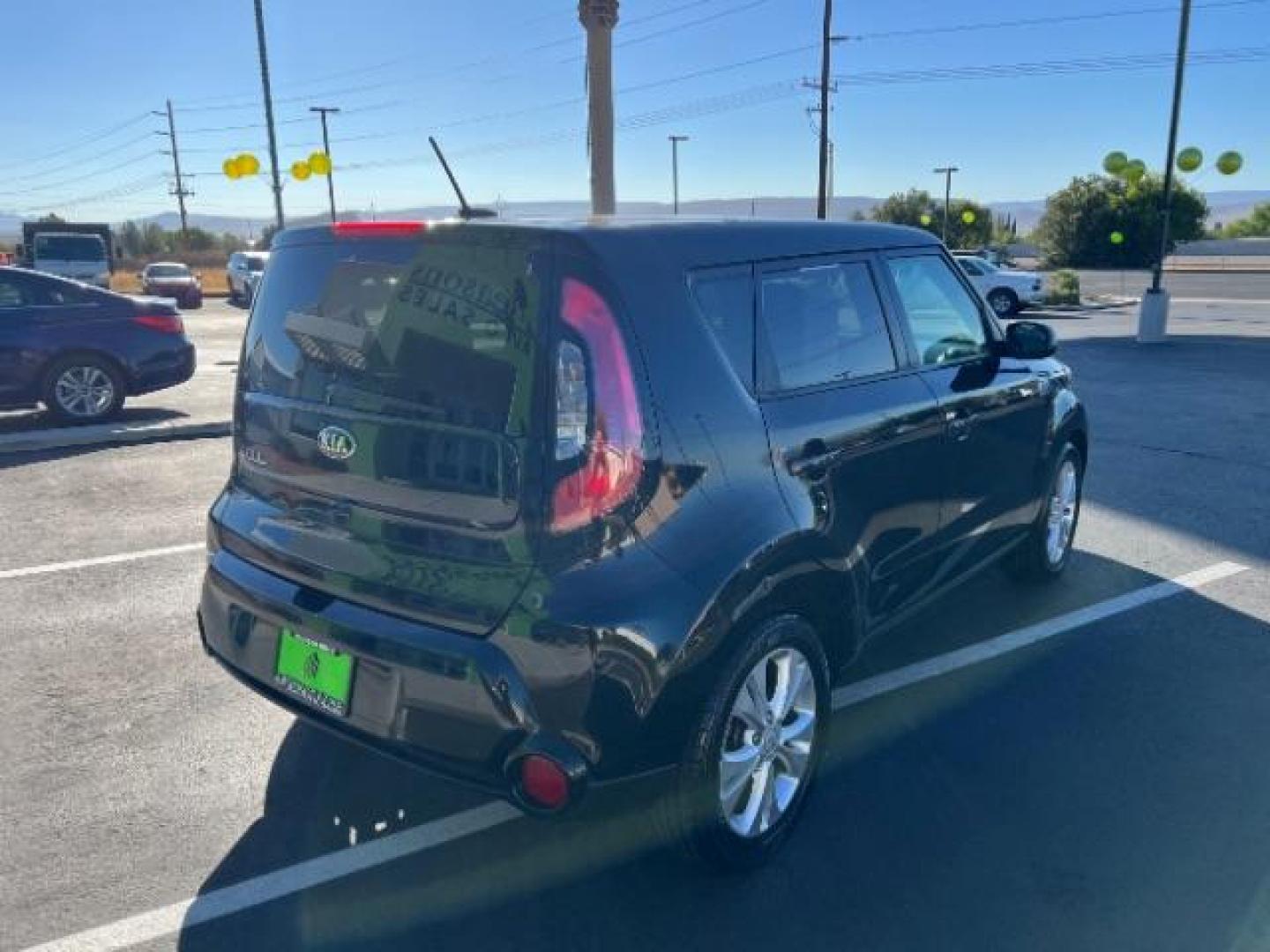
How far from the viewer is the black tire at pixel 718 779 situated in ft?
8.07

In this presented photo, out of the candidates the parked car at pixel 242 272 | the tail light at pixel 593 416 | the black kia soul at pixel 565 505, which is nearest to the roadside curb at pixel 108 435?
the black kia soul at pixel 565 505

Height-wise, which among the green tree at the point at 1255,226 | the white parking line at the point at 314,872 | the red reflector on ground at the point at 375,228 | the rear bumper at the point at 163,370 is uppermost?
the green tree at the point at 1255,226

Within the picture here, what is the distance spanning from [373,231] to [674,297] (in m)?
0.88

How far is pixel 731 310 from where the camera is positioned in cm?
270

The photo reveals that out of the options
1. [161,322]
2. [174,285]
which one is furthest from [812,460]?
[174,285]

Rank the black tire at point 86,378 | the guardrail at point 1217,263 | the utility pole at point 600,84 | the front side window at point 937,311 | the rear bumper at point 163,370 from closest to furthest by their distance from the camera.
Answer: the front side window at point 937,311 < the black tire at point 86,378 < the rear bumper at point 163,370 < the utility pole at point 600,84 < the guardrail at point 1217,263

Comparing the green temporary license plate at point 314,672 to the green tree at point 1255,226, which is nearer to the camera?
the green temporary license plate at point 314,672

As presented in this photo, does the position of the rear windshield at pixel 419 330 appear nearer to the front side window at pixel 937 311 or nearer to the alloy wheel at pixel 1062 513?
the front side window at pixel 937 311

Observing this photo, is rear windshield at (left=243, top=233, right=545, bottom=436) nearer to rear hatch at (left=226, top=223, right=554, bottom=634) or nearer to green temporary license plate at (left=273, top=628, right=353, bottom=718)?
rear hatch at (left=226, top=223, right=554, bottom=634)

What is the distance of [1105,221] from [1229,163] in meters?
38.0

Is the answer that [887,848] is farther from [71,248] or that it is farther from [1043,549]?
[71,248]

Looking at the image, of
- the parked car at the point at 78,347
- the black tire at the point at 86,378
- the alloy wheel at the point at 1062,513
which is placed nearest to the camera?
the alloy wheel at the point at 1062,513

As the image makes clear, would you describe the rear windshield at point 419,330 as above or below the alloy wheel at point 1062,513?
above

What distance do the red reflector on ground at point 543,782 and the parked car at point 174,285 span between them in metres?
30.2
